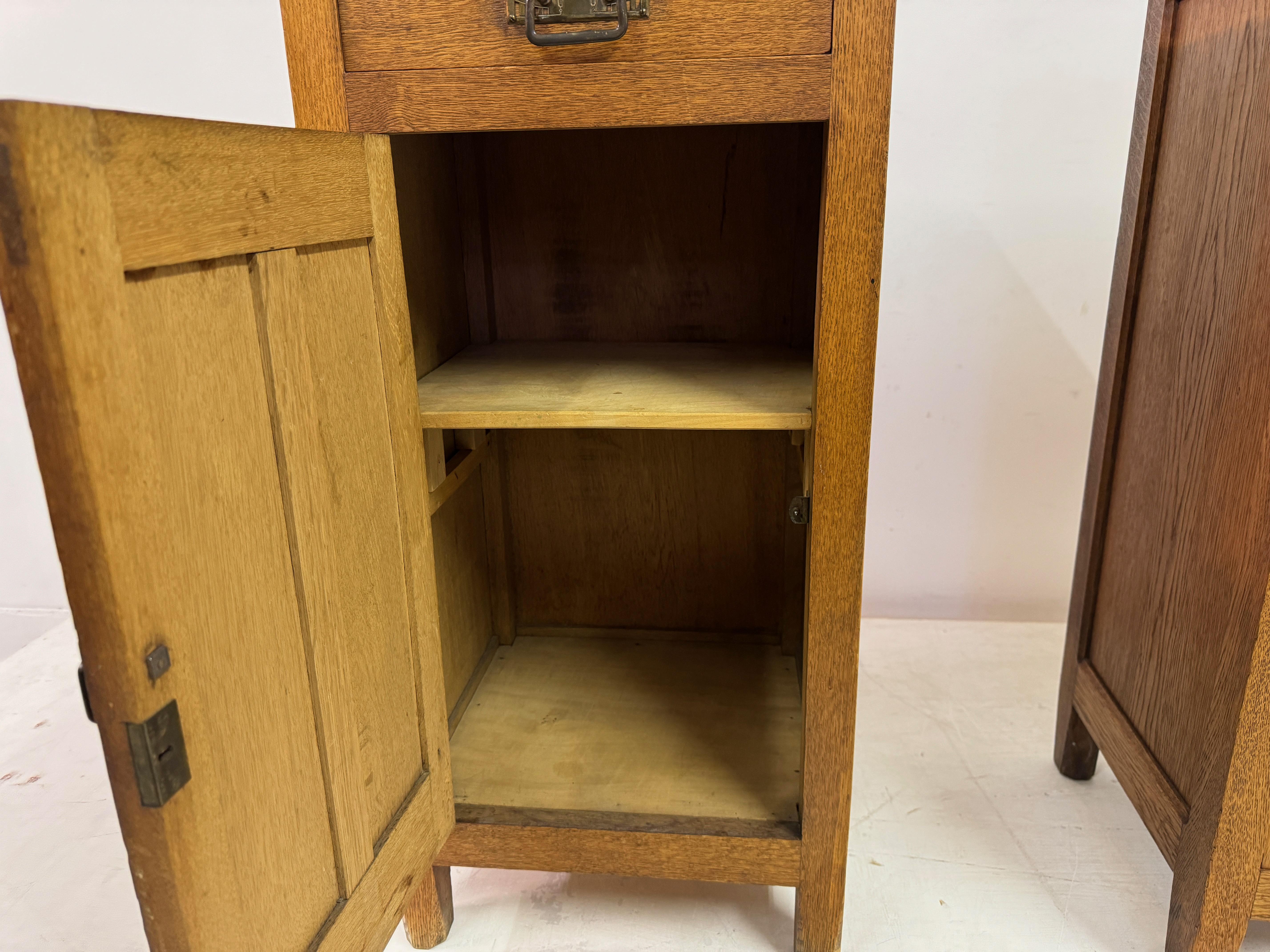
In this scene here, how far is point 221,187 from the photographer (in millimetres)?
600

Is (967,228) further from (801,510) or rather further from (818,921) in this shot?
(818,921)

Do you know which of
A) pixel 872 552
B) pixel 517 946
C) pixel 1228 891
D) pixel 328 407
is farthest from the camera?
pixel 872 552

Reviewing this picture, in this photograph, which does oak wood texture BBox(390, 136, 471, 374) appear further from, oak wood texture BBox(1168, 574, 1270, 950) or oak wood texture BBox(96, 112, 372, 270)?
oak wood texture BBox(1168, 574, 1270, 950)

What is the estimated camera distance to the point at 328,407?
2.48ft

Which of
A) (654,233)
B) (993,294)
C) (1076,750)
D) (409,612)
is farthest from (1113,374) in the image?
(409,612)

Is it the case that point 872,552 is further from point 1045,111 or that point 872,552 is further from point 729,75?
point 729,75

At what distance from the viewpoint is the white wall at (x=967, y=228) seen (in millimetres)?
1650

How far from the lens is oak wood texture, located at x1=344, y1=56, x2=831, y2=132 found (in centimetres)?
84

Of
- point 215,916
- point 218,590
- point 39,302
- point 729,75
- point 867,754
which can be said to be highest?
point 729,75

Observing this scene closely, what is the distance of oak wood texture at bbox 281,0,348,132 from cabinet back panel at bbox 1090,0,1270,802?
929mm

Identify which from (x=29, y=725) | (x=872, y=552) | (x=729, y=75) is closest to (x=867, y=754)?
(x=872, y=552)

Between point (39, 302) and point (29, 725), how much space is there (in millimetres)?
1538

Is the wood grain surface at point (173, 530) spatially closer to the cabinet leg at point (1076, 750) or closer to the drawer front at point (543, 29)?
the drawer front at point (543, 29)

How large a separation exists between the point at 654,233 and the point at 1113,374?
688mm
